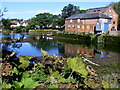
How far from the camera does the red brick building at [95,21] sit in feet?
111

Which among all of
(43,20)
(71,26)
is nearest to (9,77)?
(71,26)

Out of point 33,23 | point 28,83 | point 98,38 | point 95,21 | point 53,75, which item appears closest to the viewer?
point 28,83

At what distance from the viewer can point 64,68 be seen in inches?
125

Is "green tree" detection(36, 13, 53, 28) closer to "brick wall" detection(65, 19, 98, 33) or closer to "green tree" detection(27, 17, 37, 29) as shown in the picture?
"green tree" detection(27, 17, 37, 29)

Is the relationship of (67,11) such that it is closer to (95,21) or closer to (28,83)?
(95,21)

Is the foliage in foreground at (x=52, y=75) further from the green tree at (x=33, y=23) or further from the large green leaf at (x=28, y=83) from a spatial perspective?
the green tree at (x=33, y=23)

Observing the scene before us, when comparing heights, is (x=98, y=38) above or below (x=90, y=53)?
above

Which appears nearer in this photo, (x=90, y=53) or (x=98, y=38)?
(x=90, y=53)

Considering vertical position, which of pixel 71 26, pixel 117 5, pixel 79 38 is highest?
pixel 117 5

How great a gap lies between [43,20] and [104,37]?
33.9 meters

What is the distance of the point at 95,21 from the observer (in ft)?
114

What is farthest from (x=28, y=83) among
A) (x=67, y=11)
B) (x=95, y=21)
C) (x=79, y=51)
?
(x=67, y=11)

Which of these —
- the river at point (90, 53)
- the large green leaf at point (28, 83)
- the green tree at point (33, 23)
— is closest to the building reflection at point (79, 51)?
the river at point (90, 53)

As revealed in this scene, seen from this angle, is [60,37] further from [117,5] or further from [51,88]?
[51,88]
